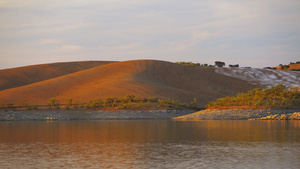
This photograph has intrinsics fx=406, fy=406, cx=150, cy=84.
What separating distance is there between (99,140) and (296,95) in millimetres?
50034

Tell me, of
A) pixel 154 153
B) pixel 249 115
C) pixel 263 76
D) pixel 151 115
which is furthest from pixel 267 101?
pixel 263 76

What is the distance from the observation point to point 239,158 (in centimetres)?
2055

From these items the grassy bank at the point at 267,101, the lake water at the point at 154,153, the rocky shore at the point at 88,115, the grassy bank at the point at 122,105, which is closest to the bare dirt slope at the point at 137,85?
the grassy bank at the point at 122,105

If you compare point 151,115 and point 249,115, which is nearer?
point 249,115

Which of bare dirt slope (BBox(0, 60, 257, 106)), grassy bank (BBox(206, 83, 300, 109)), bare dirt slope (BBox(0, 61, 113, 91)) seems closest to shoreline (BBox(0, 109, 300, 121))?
grassy bank (BBox(206, 83, 300, 109))

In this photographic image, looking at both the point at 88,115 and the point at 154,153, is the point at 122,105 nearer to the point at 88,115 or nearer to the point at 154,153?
the point at 88,115

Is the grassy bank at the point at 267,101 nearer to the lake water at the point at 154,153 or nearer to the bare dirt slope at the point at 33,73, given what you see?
the lake water at the point at 154,153

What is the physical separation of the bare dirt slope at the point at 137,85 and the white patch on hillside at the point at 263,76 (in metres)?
4.53

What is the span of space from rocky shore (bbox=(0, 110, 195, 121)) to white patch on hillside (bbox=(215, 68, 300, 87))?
6327cm

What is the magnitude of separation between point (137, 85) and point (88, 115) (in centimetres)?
3577

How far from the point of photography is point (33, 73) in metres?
147

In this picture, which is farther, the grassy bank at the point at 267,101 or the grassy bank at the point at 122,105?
the grassy bank at the point at 122,105

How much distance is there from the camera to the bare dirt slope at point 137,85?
325ft

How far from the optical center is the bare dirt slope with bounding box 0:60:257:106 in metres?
99.2
